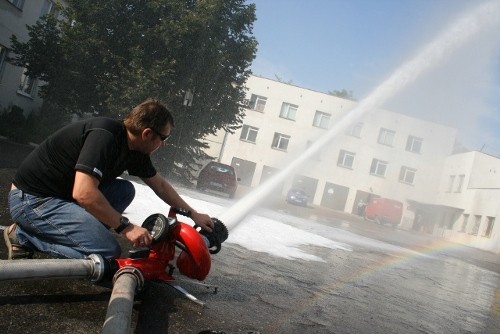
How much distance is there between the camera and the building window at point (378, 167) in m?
39.8

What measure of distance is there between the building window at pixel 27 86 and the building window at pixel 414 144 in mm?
25501

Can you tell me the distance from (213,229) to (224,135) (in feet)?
127

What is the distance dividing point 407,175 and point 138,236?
38.3m

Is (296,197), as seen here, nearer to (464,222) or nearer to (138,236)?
(464,222)

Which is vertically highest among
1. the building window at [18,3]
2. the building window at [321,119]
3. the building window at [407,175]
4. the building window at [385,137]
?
the building window at [321,119]

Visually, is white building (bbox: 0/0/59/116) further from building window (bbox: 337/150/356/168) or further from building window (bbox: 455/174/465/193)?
building window (bbox: 455/174/465/193)

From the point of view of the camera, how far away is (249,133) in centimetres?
4219

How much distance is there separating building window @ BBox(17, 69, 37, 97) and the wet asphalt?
47.2 feet

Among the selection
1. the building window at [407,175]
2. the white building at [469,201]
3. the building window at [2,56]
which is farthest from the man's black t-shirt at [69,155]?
the building window at [407,175]

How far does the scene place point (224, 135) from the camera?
4197 centimetres

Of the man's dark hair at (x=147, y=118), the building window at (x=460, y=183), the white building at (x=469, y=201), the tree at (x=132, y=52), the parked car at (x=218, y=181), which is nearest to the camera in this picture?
the man's dark hair at (x=147, y=118)

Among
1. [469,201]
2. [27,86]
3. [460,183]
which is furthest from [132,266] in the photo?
[460,183]

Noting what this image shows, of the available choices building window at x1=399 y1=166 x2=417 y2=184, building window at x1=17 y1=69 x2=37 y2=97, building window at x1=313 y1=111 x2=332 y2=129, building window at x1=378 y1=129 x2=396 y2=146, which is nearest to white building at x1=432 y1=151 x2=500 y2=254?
building window at x1=399 y1=166 x2=417 y2=184

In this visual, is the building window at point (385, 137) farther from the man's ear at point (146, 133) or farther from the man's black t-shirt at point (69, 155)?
the man's black t-shirt at point (69, 155)
